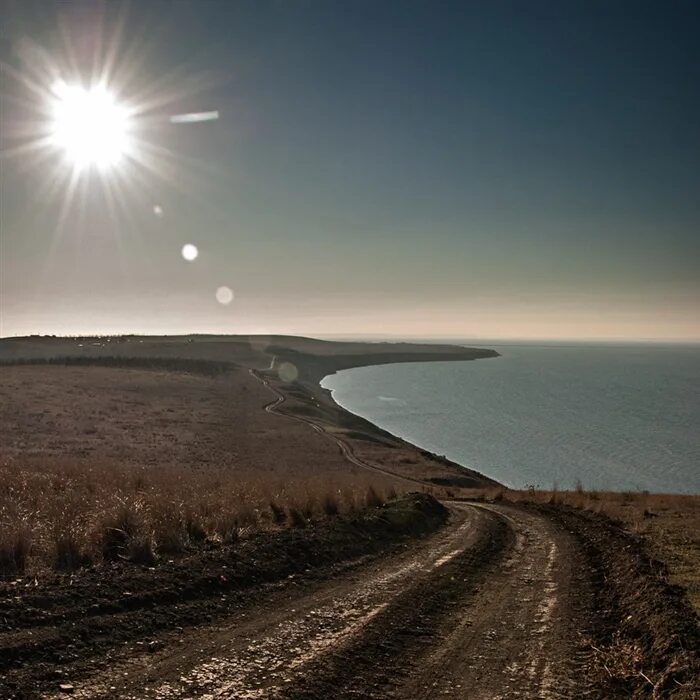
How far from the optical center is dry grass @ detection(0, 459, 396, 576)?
834cm

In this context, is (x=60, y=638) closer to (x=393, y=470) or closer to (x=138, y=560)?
(x=138, y=560)

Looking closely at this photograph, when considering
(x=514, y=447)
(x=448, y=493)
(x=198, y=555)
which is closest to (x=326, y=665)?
(x=198, y=555)

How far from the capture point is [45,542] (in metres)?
8.76

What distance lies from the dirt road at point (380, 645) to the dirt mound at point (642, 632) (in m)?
0.34

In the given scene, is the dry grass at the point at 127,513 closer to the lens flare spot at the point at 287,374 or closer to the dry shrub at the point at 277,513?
the dry shrub at the point at 277,513

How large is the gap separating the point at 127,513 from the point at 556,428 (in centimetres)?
7015

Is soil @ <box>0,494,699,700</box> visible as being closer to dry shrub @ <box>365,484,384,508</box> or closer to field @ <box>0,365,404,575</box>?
field @ <box>0,365,404,575</box>

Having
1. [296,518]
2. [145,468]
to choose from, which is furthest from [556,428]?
[296,518]

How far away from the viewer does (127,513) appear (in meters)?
9.84

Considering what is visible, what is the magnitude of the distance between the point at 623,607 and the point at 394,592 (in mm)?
3173

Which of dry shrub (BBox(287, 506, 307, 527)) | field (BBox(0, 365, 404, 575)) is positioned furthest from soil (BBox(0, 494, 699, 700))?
dry shrub (BBox(287, 506, 307, 527))

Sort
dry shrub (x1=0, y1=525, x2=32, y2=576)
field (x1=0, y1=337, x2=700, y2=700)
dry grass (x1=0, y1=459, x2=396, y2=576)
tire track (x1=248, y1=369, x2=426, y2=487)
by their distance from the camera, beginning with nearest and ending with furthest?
field (x1=0, y1=337, x2=700, y2=700), dry shrub (x1=0, y1=525, x2=32, y2=576), dry grass (x1=0, y1=459, x2=396, y2=576), tire track (x1=248, y1=369, x2=426, y2=487)

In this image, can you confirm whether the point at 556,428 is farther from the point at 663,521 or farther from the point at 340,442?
the point at 663,521

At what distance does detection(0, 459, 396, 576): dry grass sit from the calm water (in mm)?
33798
